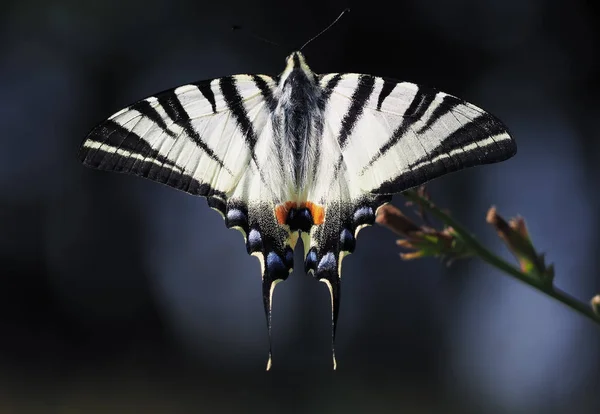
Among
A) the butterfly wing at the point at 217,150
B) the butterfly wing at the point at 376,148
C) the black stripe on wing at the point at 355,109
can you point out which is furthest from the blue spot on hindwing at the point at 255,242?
the black stripe on wing at the point at 355,109

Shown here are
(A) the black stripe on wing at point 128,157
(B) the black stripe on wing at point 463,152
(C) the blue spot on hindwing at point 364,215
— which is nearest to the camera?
(B) the black stripe on wing at point 463,152

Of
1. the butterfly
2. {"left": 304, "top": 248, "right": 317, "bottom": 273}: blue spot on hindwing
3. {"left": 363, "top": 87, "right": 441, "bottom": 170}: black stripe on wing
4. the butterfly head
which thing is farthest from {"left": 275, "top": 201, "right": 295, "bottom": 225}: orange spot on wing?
the butterfly head

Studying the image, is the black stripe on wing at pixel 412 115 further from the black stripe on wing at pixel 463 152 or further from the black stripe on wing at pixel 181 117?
the black stripe on wing at pixel 181 117

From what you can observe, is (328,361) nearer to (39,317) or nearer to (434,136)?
(39,317)

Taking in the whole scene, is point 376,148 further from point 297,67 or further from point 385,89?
point 297,67

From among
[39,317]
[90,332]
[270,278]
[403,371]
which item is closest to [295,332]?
[403,371]

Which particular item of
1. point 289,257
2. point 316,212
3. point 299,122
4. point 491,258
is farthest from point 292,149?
point 491,258

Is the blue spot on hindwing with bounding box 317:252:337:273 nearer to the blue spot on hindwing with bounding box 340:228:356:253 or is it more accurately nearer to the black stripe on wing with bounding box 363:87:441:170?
the blue spot on hindwing with bounding box 340:228:356:253
